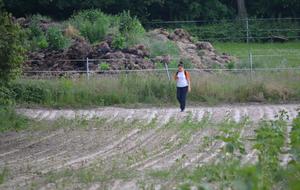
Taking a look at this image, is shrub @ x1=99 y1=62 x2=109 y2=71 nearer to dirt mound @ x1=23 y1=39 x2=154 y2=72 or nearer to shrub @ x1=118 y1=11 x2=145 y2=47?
dirt mound @ x1=23 y1=39 x2=154 y2=72

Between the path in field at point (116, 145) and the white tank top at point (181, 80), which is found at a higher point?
the white tank top at point (181, 80)

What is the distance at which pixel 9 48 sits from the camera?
19.8m

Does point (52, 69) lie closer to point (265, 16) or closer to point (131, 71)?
point (131, 71)

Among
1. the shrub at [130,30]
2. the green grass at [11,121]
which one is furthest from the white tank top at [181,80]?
the shrub at [130,30]

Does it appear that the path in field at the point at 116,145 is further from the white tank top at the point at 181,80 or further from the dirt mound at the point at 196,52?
the dirt mound at the point at 196,52

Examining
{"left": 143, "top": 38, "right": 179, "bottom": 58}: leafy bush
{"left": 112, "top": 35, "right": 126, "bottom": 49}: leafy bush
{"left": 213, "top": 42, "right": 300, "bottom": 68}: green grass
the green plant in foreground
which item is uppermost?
{"left": 112, "top": 35, "right": 126, "bottom": 49}: leafy bush

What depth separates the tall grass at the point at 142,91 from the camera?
29391 millimetres

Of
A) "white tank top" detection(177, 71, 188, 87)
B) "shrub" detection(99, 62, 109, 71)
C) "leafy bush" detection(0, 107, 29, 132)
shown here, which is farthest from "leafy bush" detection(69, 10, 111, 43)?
"leafy bush" detection(0, 107, 29, 132)

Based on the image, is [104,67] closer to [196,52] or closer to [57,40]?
[57,40]

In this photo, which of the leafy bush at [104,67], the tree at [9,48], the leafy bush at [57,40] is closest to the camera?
the tree at [9,48]

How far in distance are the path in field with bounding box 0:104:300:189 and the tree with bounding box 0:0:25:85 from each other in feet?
5.73

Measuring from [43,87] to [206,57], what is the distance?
11.6 m

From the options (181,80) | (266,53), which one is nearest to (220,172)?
(181,80)

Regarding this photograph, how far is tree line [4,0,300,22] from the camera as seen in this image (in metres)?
58.0
